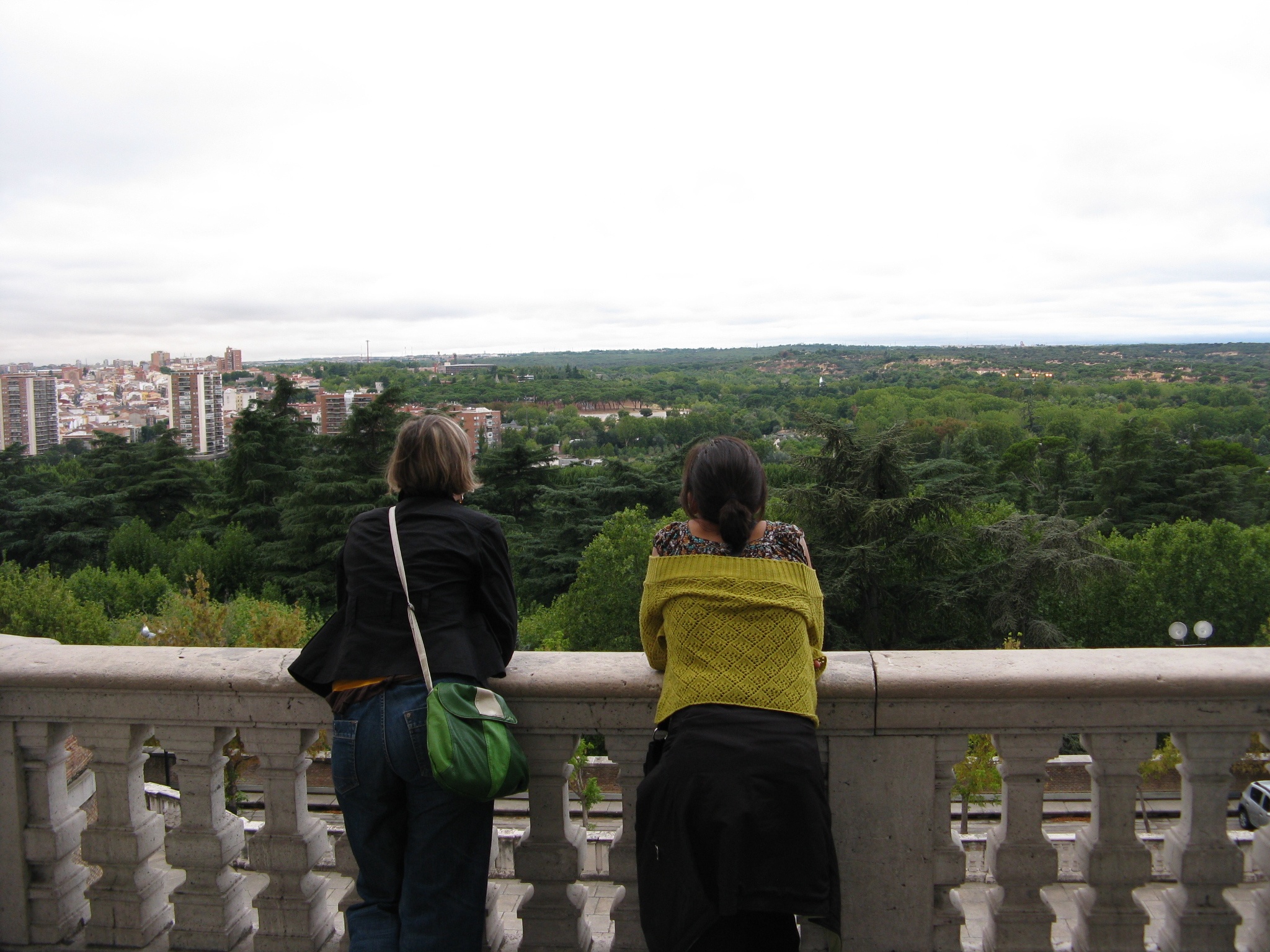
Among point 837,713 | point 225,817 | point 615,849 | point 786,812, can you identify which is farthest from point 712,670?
point 225,817

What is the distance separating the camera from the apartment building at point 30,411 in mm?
80312

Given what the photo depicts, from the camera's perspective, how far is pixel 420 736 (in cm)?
222

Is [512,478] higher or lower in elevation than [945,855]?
lower

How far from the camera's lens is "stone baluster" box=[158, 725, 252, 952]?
8.65ft

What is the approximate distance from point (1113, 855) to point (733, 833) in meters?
1.25

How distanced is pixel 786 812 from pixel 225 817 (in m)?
1.78

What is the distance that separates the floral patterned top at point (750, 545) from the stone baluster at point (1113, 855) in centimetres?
100

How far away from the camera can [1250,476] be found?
47.4 m

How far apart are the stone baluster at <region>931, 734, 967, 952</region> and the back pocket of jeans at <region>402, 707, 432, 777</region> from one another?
138cm

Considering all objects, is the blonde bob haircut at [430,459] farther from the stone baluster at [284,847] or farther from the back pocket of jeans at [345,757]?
the stone baluster at [284,847]

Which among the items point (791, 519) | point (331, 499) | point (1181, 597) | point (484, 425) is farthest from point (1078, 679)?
point (484, 425)

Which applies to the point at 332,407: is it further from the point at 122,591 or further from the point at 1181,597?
the point at 1181,597

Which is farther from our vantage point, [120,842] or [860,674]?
[120,842]

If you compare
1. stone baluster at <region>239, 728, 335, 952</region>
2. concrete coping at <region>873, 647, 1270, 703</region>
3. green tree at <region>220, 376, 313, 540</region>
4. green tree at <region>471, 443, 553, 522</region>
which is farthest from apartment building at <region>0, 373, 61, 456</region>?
concrete coping at <region>873, 647, 1270, 703</region>
